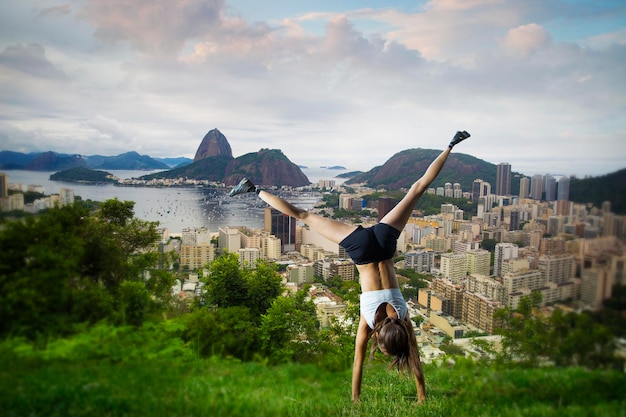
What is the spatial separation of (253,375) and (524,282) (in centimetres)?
339

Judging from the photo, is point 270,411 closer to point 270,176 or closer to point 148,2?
point 148,2

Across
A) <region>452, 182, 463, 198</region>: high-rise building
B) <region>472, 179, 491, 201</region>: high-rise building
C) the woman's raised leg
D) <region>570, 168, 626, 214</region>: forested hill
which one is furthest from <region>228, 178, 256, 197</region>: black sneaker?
<region>452, 182, 463, 198</region>: high-rise building

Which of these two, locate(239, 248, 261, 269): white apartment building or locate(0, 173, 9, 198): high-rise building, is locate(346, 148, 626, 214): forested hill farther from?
locate(0, 173, 9, 198): high-rise building

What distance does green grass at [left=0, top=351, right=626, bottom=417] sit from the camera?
2201 mm

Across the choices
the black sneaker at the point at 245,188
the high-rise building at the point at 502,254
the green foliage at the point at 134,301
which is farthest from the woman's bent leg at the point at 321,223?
the high-rise building at the point at 502,254

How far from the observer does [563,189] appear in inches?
177

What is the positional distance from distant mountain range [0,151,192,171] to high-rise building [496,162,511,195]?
5.95 metres

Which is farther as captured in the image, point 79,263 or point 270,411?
point 79,263

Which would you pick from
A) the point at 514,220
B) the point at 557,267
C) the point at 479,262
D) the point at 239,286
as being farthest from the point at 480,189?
the point at 239,286

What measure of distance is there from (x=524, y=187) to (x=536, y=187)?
38 cm

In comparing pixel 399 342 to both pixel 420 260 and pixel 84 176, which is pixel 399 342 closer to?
pixel 420 260

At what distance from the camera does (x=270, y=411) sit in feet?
7.87

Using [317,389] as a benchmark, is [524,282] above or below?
above

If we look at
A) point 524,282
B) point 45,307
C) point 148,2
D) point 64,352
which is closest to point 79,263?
point 45,307
